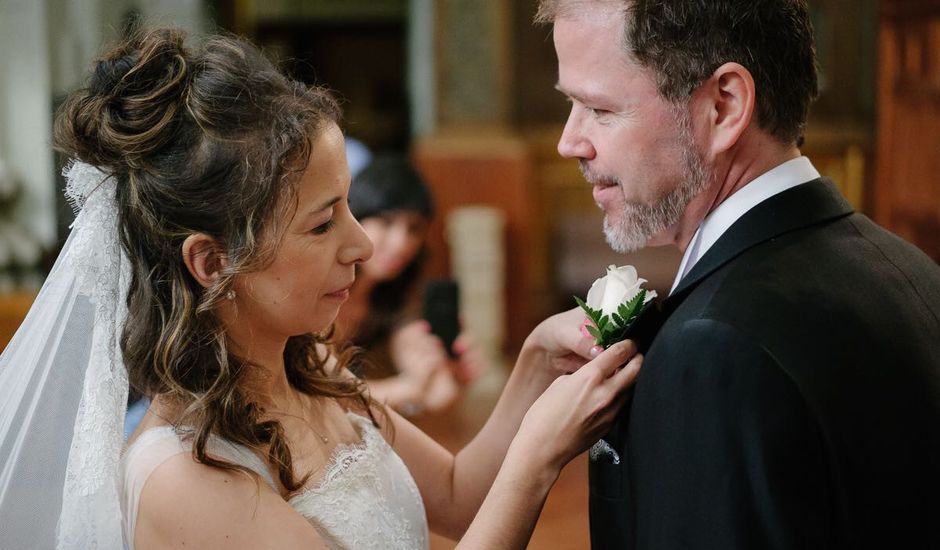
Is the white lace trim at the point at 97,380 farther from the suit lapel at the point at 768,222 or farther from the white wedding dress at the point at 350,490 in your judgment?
the suit lapel at the point at 768,222

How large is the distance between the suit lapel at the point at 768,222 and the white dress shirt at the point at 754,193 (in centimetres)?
2

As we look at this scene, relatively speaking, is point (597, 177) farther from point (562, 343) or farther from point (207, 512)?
point (207, 512)

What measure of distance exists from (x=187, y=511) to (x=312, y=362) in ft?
1.70

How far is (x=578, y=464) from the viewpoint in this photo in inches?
216

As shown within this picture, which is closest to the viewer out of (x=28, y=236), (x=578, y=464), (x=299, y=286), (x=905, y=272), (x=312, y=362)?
(x=905, y=272)

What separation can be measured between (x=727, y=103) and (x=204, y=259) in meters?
0.84

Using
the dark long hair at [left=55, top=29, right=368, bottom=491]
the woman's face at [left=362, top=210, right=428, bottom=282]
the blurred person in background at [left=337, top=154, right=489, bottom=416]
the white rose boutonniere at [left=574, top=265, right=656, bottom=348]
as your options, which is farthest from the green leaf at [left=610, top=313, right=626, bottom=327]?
the woman's face at [left=362, top=210, right=428, bottom=282]

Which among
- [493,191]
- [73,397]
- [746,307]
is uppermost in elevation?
[746,307]

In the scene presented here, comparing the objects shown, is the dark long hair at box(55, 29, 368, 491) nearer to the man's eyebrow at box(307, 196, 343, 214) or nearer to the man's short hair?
the man's eyebrow at box(307, 196, 343, 214)

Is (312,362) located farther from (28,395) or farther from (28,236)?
(28,236)

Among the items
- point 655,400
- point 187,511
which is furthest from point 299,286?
point 655,400

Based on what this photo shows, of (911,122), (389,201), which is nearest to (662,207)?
(389,201)

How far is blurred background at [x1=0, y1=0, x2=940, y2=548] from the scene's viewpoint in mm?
4969

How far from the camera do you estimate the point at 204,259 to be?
1.79 m
